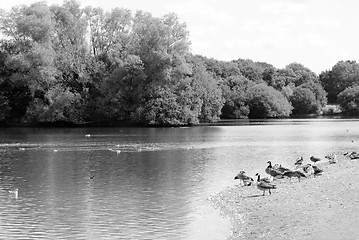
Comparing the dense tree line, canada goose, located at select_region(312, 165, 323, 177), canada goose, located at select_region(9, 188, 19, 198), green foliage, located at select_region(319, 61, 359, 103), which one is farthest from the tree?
canada goose, located at select_region(9, 188, 19, 198)

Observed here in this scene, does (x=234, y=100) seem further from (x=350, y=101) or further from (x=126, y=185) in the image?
(x=126, y=185)

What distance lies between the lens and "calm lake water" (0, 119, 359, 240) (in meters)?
20.7

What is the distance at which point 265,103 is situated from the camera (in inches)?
5684

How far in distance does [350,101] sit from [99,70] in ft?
268

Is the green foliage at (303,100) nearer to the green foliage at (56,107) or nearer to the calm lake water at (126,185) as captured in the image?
the green foliage at (56,107)

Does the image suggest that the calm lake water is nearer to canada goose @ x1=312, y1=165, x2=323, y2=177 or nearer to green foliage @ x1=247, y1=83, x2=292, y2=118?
canada goose @ x1=312, y1=165, x2=323, y2=177

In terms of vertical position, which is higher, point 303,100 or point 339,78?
point 339,78

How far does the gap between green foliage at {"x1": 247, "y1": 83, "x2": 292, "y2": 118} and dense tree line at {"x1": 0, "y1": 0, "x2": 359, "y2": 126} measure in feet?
122

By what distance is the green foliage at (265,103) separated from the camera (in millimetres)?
144000

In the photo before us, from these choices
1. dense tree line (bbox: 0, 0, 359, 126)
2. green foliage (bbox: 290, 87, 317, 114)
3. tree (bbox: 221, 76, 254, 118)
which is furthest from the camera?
green foliage (bbox: 290, 87, 317, 114)

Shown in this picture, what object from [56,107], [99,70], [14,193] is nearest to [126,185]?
[14,193]

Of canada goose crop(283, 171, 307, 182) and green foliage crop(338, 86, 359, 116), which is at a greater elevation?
green foliage crop(338, 86, 359, 116)

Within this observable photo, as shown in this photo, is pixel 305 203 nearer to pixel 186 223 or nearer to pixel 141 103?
pixel 186 223

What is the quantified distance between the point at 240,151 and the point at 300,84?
137177 millimetres
